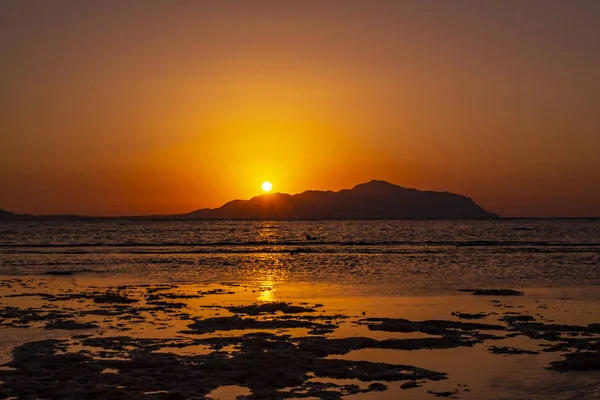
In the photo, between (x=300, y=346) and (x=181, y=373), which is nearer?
(x=181, y=373)

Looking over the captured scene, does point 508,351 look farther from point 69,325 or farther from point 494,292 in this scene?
point 494,292

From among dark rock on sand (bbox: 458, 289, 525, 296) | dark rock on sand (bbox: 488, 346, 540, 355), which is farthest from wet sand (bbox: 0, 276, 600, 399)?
dark rock on sand (bbox: 458, 289, 525, 296)

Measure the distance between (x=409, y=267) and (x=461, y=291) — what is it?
14.9 metres

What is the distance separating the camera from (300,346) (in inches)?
740

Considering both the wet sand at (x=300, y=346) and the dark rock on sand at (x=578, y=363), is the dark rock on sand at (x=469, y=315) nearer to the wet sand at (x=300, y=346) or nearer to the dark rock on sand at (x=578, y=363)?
the wet sand at (x=300, y=346)

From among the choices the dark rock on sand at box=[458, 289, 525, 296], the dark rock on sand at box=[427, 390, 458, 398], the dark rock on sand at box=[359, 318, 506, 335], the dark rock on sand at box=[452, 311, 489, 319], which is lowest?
the dark rock on sand at box=[427, 390, 458, 398]

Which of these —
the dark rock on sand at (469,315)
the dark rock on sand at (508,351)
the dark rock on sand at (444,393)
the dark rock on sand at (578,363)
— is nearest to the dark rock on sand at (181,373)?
the dark rock on sand at (444,393)

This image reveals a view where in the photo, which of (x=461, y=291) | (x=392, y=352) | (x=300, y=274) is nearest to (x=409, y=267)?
(x=300, y=274)

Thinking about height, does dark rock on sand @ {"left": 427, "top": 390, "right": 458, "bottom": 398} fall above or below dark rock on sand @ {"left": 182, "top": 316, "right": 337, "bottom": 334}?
below

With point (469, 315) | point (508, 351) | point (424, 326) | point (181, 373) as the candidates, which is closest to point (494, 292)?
point (469, 315)

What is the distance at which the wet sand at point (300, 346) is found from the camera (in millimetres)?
14570

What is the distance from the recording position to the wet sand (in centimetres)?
1457

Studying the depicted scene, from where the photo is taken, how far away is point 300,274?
43.4m

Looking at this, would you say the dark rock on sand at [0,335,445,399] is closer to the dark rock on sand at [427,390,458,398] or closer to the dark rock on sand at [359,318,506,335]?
the dark rock on sand at [427,390,458,398]
